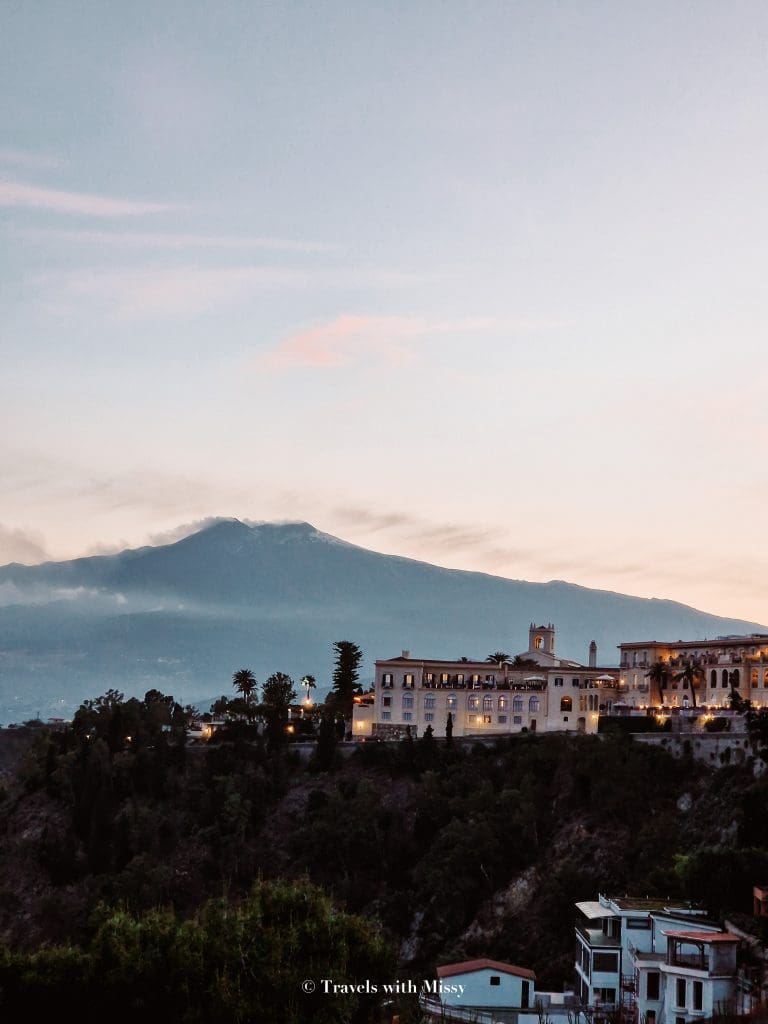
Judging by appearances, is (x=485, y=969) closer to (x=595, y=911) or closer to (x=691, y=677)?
(x=595, y=911)

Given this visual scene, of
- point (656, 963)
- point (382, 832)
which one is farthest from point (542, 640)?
point (656, 963)

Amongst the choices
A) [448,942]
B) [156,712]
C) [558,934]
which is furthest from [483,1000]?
[156,712]

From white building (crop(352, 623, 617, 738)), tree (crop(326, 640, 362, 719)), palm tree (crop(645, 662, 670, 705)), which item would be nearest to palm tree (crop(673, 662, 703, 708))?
palm tree (crop(645, 662, 670, 705))

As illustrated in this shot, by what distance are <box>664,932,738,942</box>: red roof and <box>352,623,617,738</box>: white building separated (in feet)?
193

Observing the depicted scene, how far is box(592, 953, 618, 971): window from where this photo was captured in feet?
198

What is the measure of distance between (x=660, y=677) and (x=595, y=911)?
5154 cm

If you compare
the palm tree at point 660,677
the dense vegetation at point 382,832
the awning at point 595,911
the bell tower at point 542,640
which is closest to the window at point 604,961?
the awning at point 595,911

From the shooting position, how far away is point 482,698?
119 m

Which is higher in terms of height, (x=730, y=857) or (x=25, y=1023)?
(x=730, y=857)

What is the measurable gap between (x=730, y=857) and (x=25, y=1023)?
1321 inches

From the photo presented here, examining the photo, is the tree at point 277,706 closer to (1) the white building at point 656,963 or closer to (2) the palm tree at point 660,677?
(2) the palm tree at point 660,677

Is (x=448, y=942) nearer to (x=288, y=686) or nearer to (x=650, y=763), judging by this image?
(x=650, y=763)

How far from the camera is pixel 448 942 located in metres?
90.6

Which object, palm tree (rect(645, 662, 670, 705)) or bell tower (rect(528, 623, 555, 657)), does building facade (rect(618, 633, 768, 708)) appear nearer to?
palm tree (rect(645, 662, 670, 705))
